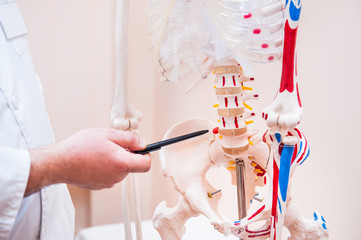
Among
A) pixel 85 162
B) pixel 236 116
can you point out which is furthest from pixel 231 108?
pixel 85 162

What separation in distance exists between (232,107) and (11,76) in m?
0.48

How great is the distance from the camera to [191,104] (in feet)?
5.45

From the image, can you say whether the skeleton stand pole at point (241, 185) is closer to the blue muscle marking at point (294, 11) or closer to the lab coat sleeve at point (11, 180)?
the blue muscle marking at point (294, 11)

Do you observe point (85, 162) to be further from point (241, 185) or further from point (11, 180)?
point (241, 185)

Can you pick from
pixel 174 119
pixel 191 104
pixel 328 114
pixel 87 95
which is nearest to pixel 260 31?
pixel 328 114

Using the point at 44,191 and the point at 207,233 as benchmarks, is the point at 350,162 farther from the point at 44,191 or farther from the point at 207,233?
the point at 44,191

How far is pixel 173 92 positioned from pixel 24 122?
1103 millimetres

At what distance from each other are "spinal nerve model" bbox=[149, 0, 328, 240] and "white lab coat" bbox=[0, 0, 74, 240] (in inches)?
12.2

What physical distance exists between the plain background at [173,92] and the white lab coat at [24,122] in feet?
2.36

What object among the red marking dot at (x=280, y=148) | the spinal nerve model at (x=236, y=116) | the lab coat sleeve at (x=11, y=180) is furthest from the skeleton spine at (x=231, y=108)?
the lab coat sleeve at (x=11, y=180)

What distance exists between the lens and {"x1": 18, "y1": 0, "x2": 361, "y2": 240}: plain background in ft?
3.53

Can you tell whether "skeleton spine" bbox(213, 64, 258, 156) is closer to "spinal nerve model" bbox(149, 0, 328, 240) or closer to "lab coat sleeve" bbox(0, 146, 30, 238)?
"spinal nerve model" bbox(149, 0, 328, 240)

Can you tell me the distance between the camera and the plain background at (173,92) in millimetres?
1076

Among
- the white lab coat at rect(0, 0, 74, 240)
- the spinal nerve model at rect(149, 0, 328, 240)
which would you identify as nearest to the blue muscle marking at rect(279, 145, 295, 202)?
the spinal nerve model at rect(149, 0, 328, 240)
